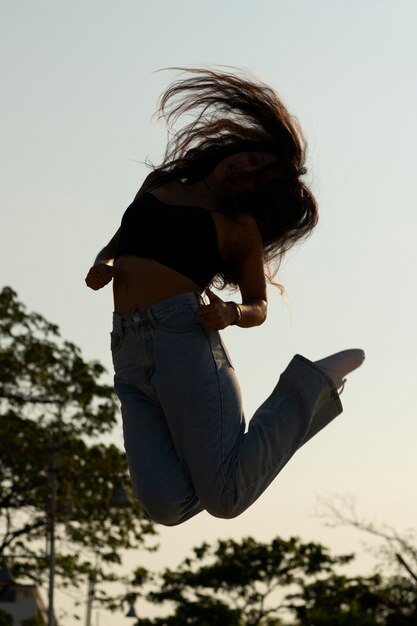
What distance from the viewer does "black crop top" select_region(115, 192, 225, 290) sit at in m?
6.19

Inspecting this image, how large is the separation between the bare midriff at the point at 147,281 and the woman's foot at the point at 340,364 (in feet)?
2.11

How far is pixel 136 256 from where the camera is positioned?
244 inches

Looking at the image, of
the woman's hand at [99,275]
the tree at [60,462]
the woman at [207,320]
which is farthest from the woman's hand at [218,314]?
the tree at [60,462]

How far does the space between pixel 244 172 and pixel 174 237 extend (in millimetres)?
438

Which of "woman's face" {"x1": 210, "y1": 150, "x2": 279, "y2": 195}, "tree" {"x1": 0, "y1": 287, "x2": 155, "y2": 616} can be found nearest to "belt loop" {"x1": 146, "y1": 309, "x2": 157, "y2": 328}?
"woman's face" {"x1": 210, "y1": 150, "x2": 279, "y2": 195}

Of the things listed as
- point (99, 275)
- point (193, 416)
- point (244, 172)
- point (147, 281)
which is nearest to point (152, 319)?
point (147, 281)

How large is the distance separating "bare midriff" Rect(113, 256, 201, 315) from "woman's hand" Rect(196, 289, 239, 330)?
0.20 m

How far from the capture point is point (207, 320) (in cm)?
602

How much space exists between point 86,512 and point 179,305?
70.9ft

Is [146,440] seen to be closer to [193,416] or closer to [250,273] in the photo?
[193,416]

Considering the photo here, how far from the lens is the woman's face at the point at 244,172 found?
20.9ft

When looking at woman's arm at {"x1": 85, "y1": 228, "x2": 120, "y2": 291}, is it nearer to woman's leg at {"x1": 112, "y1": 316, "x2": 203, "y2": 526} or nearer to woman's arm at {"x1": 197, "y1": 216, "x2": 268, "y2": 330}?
woman's leg at {"x1": 112, "y1": 316, "x2": 203, "y2": 526}

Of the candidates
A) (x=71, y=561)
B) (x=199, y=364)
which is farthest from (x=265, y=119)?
(x=71, y=561)

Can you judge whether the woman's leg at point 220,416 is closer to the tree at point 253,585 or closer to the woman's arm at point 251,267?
the woman's arm at point 251,267
